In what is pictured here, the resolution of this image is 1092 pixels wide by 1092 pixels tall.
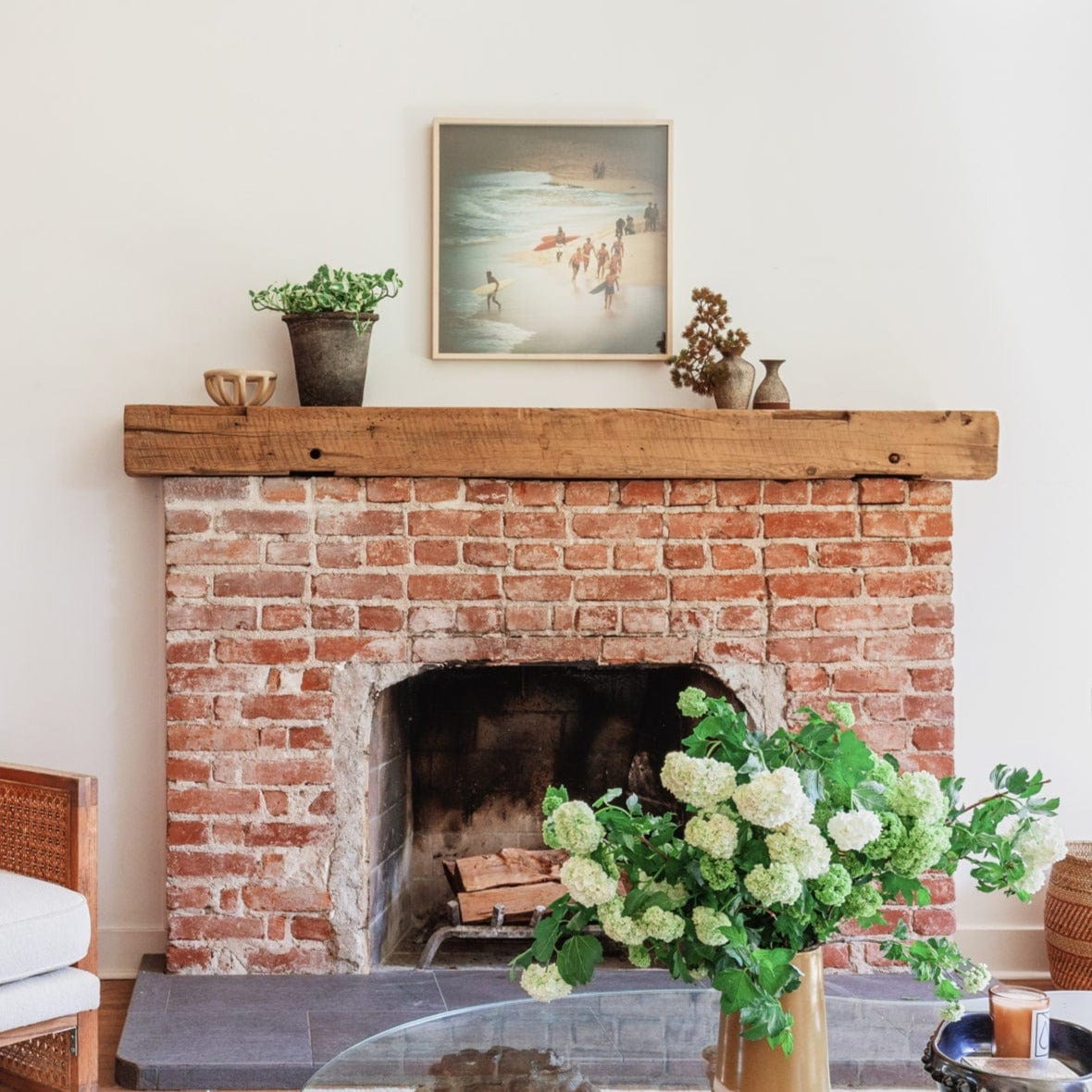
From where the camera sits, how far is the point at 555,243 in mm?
2969

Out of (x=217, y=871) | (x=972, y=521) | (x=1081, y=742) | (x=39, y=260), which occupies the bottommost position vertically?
(x=217, y=871)

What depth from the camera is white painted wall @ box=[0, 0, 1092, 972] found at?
2.93m

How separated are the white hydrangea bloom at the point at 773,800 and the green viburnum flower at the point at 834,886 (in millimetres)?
93

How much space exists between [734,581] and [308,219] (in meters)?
1.40

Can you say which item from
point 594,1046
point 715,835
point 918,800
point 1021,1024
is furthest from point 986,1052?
point 594,1046

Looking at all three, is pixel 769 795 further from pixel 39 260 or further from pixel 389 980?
pixel 39 260

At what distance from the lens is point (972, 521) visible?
3.02 metres

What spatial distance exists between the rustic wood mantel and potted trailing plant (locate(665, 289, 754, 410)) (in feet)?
0.31

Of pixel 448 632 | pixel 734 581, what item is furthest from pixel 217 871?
pixel 734 581

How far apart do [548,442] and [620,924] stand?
63.6 inches

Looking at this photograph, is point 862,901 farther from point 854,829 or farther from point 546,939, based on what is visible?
point 546,939

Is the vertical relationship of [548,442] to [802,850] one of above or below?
above

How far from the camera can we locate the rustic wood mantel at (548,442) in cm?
272

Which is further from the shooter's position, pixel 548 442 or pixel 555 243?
pixel 555 243
